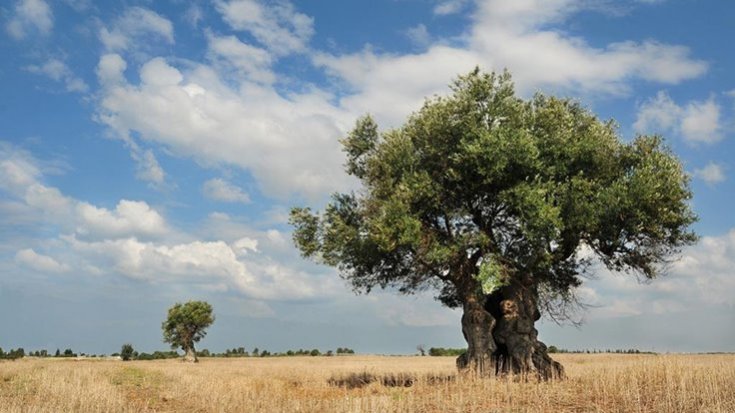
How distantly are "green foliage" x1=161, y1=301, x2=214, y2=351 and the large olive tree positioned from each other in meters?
68.9

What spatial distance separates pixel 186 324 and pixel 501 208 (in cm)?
7728

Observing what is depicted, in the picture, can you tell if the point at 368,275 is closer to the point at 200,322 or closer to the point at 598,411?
the point at 598,411

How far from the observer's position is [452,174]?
1240 inches

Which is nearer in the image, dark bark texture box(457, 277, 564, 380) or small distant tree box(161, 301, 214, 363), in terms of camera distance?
dark bark texture box(457, 277, 564, 380)

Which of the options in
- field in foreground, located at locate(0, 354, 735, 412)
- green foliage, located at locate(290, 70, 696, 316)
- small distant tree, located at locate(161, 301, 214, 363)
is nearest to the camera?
field in foreground, located at locate(0, 354, 735, 412)

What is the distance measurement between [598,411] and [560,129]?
16625 millimetres

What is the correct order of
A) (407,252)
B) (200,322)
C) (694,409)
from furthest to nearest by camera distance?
(200,322) < (407,252) < (694,409)

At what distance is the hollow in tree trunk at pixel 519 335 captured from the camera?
106 ft

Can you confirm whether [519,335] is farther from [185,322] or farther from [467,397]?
[185,322]

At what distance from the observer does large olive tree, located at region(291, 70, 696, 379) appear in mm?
29516

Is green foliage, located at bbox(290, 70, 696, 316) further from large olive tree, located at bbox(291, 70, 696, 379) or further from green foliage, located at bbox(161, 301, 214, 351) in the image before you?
green foliage, located at bbox(161, 301, 214, 351)

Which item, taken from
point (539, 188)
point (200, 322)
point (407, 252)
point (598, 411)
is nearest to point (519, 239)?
point (539, 188)

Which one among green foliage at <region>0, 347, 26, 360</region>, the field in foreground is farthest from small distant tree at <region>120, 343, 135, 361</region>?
the field in foreground

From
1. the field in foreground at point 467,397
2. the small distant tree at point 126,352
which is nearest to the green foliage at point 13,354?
the small distant tree at point 126,352
